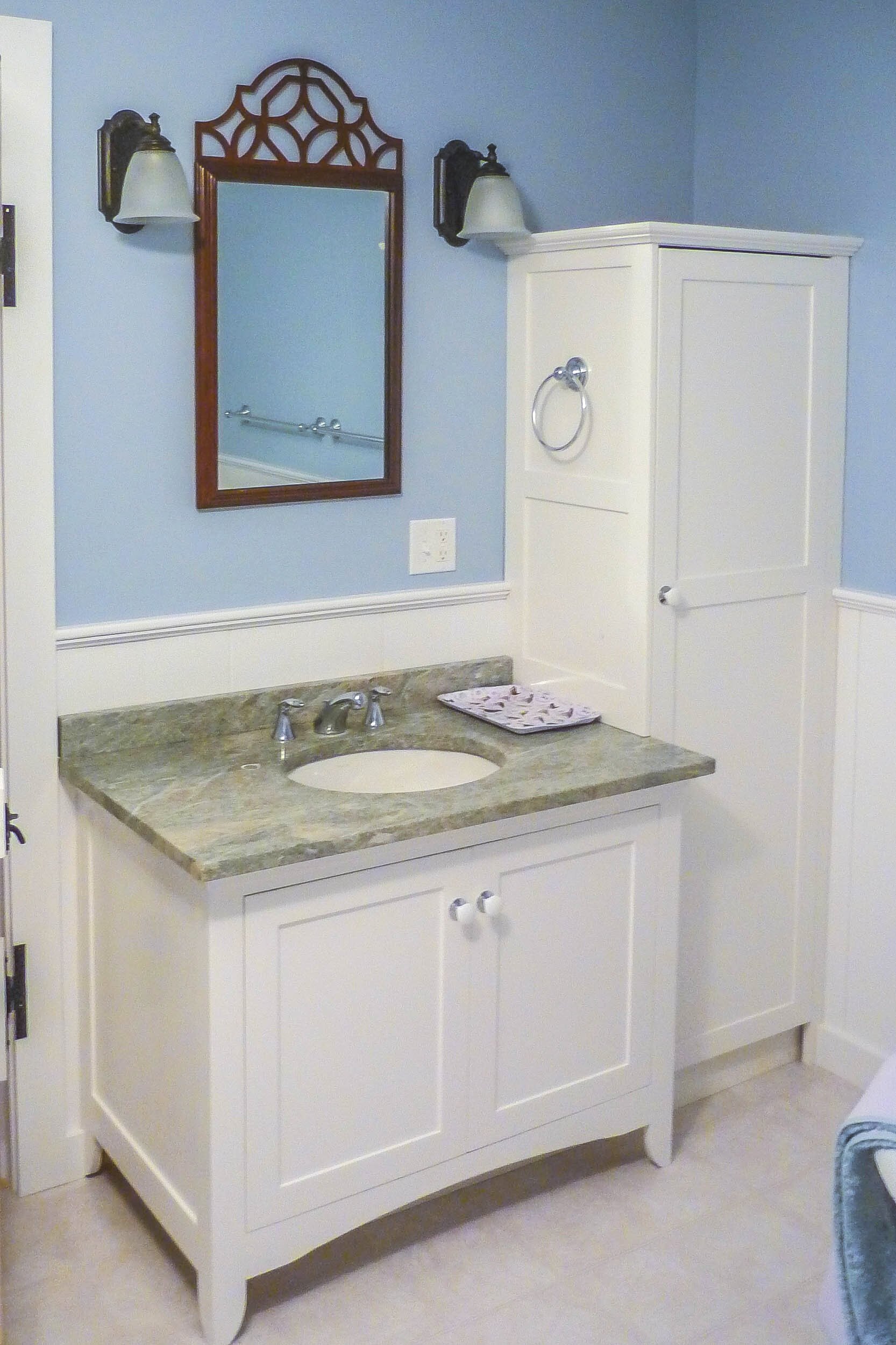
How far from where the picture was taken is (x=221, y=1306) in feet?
7.14

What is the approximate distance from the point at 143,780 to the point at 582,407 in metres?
1.04

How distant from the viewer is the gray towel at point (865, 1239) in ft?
4.64

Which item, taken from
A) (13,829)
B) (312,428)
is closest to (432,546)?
(312,428)

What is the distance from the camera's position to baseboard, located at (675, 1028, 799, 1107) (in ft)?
9.56

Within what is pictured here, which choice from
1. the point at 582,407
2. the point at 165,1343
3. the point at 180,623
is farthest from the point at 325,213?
the point at 165,1343

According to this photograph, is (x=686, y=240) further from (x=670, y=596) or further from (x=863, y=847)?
(x=863, y=847)

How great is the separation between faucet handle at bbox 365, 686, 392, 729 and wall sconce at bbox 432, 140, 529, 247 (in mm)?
844

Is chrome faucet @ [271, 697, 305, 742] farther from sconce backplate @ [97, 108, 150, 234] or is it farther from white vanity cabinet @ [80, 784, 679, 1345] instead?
sconce backplate @ [97, 108, 150, 234]

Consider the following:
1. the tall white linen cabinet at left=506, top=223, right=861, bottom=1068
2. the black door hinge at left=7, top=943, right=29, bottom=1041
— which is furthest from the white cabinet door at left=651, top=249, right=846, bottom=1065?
the black door hinge at left=7, top=943, right=29, bottom=1041

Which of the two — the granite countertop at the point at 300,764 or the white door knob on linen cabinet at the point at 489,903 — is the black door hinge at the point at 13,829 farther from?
the white door knob on linen cabinet at the point at 489,903

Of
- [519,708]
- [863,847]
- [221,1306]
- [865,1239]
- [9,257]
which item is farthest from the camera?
[863,847]

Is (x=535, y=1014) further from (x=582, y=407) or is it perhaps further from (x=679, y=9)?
(x=679, y=9)

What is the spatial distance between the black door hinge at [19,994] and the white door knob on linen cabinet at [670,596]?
126 cm

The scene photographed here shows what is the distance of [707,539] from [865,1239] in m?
1.49
